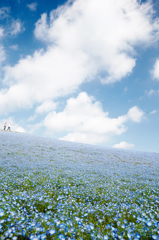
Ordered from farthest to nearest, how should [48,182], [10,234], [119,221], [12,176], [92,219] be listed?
1. [12,176]
2. [48,182]
3. [92,219]
4. [119,221]
5. [10,234]

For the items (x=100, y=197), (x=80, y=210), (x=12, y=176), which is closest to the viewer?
(x=80, y=210)

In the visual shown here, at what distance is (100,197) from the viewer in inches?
316

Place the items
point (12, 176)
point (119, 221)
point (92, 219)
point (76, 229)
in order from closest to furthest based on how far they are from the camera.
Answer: point (76, 229) < point (119, 221) < point (92, 219) < point (12, 176)

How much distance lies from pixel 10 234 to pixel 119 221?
362cm

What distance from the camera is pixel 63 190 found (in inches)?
338

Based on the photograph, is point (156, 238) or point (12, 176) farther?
point (12, 176)

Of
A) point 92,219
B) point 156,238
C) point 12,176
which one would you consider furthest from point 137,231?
point 12,176

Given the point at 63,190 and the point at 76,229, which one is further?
the point at 63,190

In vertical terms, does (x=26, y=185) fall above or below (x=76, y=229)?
below

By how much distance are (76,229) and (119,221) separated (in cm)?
176

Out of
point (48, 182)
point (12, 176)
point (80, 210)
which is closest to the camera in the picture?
point (80, 210)

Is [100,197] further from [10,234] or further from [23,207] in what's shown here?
[10,234]

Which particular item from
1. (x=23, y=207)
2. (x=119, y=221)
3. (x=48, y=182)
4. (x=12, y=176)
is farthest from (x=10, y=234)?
(x=12, y=176)

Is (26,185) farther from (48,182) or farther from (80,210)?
(80,210)
